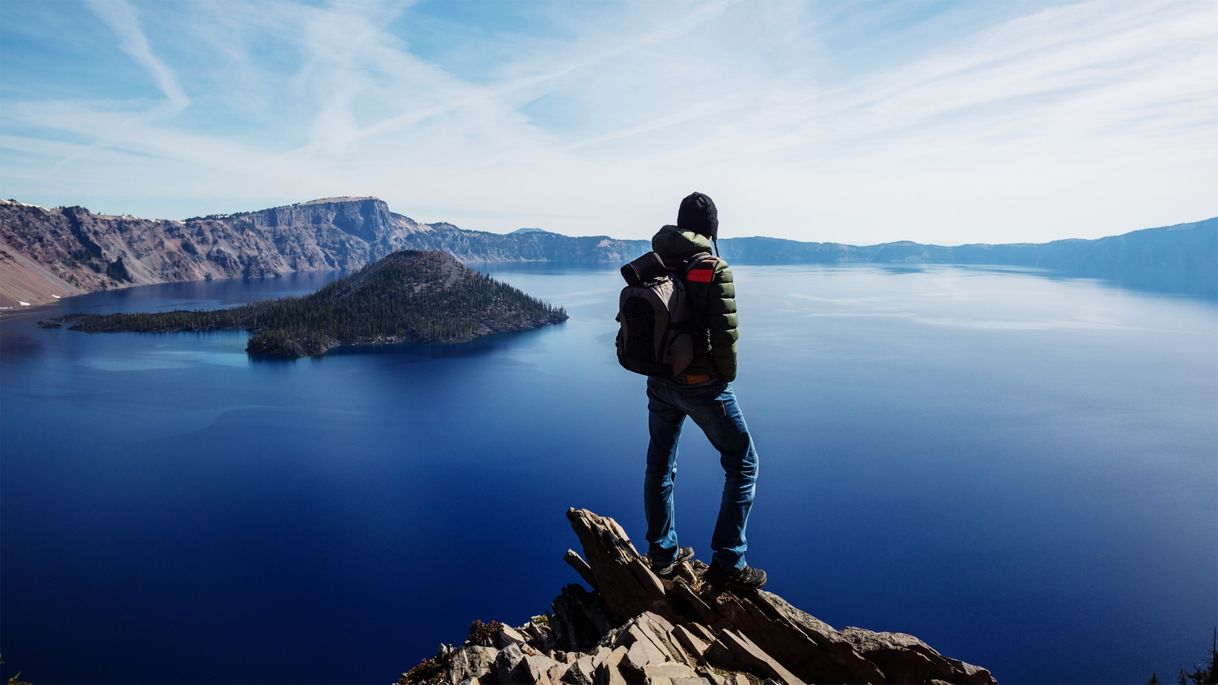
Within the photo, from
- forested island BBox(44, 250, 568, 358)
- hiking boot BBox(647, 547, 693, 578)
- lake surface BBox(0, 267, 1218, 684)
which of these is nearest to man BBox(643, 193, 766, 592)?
hiking boot BBox(647, 547, 693, 578)

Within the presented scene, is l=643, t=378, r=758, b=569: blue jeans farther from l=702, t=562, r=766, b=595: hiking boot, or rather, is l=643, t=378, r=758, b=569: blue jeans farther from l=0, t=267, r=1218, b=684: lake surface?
l=0, t=267, r=1218, b=684: lake surface

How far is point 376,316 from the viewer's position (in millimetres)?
158500

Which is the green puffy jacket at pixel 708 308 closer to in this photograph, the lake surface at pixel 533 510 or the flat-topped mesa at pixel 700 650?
the flat-topped mesa at pixel 700 650

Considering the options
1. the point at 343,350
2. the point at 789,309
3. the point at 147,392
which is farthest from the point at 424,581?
the point at 789,309

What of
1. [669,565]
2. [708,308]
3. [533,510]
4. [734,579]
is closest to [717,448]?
[708,308]

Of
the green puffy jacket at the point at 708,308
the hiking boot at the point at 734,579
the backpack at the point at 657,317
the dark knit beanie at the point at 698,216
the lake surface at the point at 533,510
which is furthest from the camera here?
the lake surface at the point at 533,510

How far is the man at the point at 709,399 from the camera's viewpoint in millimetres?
6828

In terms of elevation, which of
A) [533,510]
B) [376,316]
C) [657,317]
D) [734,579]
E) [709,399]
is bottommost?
[533,510]

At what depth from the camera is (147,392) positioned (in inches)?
3701

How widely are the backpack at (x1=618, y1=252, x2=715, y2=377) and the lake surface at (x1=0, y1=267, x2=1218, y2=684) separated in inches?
1555

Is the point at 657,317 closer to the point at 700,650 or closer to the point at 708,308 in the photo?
the point at 708,308

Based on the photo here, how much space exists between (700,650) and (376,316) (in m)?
164

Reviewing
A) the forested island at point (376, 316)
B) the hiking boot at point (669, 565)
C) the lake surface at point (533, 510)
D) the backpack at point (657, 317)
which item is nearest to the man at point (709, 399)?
the backpack at point (657, 317)

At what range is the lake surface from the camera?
39844 mm
